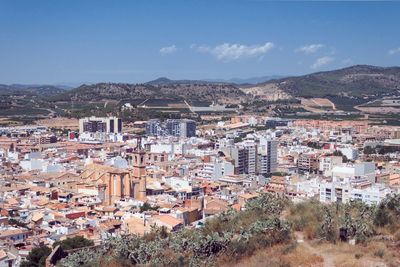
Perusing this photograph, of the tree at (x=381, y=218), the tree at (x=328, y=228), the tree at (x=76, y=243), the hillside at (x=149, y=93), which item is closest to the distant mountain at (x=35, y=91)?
the hillside at (x=149, y=93)

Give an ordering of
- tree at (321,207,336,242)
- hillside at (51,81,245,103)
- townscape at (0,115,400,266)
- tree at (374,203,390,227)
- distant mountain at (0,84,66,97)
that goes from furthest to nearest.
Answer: distant mountain at (0,84,66,97)
hillside at (51,81,245,103)
townscape at (0,115,400,266)
tree at (374,203,390,227)
tree at (321,207,336,242)

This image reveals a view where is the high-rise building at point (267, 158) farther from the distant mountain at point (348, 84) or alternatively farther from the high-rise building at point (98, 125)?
the distant mountain at point (348, 84)

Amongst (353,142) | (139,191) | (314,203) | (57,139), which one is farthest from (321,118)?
(314,203)

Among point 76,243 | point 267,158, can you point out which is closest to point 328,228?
Answer: point 76,243

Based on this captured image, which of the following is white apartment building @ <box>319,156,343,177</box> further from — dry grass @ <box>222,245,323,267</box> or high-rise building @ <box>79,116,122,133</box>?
dry grass @ <box>222,245,323,267</box>

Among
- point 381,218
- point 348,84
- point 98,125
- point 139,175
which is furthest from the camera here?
point 348,84

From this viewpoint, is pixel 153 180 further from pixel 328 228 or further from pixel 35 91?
pixel 35 91

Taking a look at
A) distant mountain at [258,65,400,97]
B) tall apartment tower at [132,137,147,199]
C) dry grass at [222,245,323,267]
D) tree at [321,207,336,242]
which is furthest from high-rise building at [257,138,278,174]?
distant mountain at [258,65,400,97]
